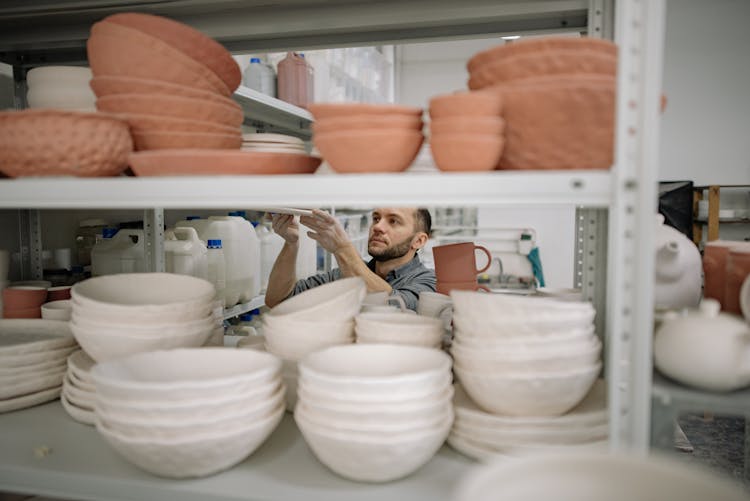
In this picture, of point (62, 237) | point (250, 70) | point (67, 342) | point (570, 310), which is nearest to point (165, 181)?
point (67, 342)

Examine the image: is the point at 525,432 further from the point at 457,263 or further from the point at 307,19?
the point at 307,19

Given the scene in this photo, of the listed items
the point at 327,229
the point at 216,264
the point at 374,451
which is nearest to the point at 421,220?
the point at 327,229

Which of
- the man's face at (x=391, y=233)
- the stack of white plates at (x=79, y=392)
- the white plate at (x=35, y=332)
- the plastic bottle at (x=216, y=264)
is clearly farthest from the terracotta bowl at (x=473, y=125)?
the man's face at (x=391, y=233)

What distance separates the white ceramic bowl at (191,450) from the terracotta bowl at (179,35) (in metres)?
0.71

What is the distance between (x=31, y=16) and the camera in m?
1.40

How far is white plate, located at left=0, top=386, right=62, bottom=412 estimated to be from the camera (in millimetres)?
1217

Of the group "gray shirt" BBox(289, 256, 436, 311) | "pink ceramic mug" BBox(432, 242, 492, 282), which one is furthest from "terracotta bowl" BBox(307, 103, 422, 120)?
"gray shirt" BBox(289, 256, 436, 311)

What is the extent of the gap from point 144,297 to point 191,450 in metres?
0.53

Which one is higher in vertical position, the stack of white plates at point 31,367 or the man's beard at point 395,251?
the man's beard at point 395,251

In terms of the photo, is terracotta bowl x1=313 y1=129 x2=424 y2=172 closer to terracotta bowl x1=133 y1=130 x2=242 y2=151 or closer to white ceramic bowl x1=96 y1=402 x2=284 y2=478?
terracotta bowl x1=133 y1=130 x2=242 y2=151

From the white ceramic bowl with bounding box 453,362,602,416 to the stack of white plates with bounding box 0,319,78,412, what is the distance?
3.18 feet

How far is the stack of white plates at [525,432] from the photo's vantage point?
3.10 feet

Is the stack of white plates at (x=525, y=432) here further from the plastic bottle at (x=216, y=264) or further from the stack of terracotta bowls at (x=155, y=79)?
the plastic bottle at (x=216, y=264)

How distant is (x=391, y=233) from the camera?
2586mm
